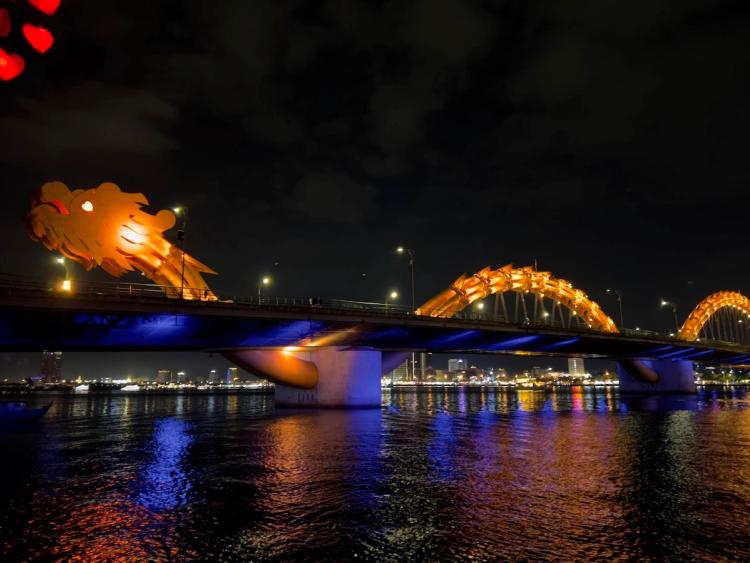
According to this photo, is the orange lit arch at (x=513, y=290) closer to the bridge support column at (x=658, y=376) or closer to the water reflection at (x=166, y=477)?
the bridge support column at (x=658, y=376)

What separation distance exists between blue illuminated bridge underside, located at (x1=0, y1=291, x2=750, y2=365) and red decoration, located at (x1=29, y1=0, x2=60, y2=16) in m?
27.5

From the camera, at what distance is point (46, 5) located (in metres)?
12.1

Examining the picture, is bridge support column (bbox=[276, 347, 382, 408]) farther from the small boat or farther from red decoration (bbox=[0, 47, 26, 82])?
red decoration (bbox=[0, 47, 26, 82])

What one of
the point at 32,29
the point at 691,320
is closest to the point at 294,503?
the point at 32,29

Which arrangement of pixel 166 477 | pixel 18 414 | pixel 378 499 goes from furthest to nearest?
1. pixel 18 414
2. pixel 166 477
3. pixel 378 499

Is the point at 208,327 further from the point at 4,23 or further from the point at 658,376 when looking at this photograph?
the point at 658,376

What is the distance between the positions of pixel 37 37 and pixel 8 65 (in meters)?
0.94

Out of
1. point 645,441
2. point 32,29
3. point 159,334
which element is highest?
point 32,29

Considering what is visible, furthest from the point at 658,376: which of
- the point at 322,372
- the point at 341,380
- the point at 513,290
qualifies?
the point at 322,372

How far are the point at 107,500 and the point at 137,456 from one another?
10179 mm

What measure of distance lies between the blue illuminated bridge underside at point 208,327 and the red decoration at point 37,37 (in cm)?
2723

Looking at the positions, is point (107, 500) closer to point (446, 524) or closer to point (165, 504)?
point (165, 504)

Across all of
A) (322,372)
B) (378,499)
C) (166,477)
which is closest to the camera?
(378,499)

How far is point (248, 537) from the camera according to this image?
12.2 meters
